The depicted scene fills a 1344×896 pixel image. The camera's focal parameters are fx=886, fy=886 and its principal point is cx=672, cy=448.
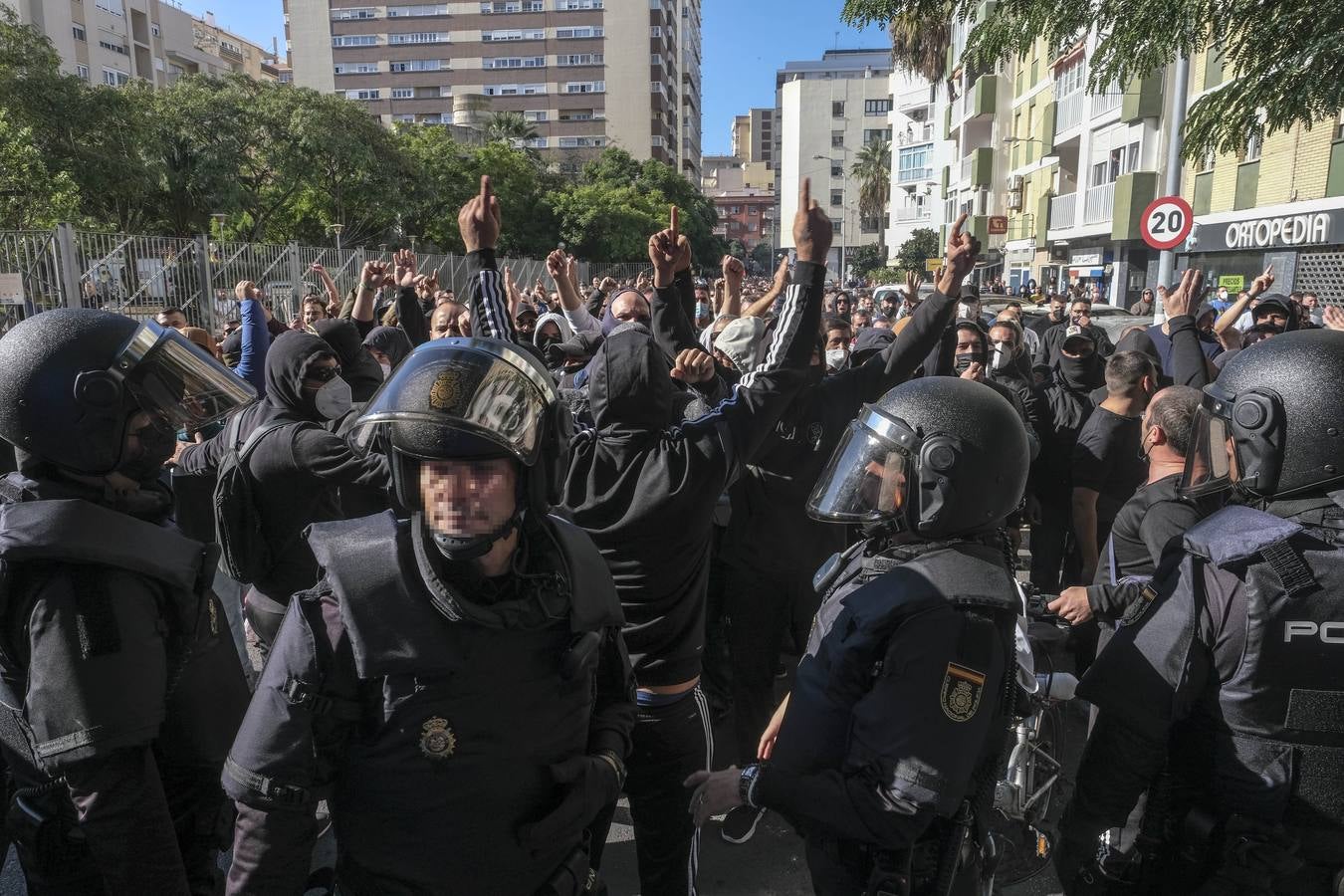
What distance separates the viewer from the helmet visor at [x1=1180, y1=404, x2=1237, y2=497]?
2.04 metres

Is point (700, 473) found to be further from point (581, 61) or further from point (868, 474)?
point (581, 61)

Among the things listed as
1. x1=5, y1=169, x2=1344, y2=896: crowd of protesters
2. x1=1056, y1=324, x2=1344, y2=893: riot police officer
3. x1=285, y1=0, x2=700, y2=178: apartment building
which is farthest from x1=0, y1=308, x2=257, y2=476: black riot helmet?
x1=285, y1=0, x2=700, y2=178: apartment building

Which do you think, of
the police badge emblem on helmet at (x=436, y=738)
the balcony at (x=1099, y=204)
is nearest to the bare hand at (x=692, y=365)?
the police badge emblem on helmet at (x=436, y=738)

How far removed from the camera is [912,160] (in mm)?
62219

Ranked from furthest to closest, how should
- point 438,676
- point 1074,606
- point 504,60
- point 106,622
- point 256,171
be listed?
point 504,60, point 256,171, point 1074,606, point 106,622, point 438,676

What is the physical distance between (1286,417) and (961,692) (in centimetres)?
95

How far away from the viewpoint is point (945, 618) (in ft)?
5.65

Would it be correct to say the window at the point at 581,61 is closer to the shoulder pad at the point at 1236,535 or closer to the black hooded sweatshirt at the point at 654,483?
the black hooded sweatshirt at the point at 654,483

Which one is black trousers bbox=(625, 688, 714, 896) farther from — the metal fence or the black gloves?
the metal fence

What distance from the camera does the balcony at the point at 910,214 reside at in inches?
2434

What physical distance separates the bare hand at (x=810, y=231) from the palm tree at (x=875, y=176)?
72100 millimetres

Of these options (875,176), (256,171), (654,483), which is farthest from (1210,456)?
(875,176)

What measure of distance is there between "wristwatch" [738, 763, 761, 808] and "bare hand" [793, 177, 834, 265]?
1.96m

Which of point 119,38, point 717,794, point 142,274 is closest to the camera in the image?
point 717,794
